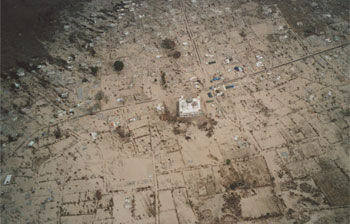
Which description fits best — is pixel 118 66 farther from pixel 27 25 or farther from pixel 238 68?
pixel 27 25

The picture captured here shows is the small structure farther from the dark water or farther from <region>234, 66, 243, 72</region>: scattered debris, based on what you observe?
the dark water

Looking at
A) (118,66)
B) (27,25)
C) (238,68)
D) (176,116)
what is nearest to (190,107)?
(176,116)

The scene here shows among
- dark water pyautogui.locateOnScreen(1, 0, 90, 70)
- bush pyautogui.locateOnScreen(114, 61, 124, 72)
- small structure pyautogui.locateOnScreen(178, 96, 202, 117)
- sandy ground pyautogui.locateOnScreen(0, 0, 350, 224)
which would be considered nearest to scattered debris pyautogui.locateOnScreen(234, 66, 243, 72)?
sandy ground pyautogui.locateOnScreen(0, 0, 350, 224)

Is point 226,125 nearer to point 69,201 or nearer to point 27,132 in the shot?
point 69,201

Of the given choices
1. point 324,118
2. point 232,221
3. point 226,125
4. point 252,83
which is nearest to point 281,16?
point 252,83

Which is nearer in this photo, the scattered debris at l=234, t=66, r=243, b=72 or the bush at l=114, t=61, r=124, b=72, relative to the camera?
the scattered debris at l=234, t=66, r=243, b=72
